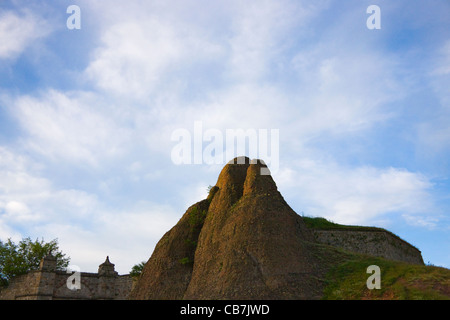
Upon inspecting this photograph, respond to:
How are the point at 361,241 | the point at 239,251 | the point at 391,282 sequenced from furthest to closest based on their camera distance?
1. the point at 361,241
2. the point at 239,251
3. the point at 391,282

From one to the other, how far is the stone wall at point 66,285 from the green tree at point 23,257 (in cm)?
868

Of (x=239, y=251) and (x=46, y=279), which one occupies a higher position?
(x=239, y=251)

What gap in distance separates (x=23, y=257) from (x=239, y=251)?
1556 inches

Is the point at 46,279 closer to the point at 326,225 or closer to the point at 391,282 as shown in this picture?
the point at 326,225

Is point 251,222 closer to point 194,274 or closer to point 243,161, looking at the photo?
point 194,274

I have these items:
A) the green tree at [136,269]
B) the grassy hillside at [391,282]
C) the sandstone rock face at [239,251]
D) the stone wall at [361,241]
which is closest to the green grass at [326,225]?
the stone wall at [361,241]

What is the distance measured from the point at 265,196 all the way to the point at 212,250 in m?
4.47

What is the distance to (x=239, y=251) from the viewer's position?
69.8 feet

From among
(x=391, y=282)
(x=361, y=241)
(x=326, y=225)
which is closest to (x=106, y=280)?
(x=326, y=225)

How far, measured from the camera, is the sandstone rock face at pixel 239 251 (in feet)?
65.0

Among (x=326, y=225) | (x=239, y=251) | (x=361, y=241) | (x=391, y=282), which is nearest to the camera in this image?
(x=391, y=282)
